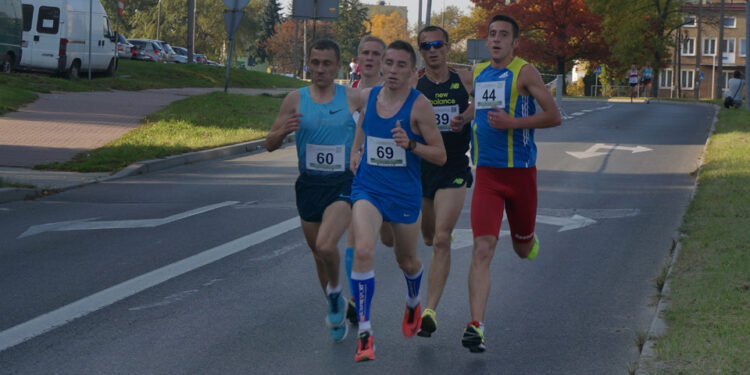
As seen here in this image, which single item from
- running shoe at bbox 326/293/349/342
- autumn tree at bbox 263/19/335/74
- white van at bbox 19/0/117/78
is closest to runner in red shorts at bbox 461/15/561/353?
running shoe at bbox 326/293/349/342

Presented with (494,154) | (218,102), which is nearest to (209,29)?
(218,102)

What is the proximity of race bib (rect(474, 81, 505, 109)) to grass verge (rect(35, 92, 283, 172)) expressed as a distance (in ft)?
35.5

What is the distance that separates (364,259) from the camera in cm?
574

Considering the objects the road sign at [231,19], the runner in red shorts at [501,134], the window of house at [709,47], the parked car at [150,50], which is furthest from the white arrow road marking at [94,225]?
the window of house at [709,47]

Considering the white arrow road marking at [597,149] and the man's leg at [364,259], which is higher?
the white arrow road marking at [597,149]

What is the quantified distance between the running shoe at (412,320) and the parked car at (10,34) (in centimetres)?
2483

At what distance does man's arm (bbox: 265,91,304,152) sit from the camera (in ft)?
20.0

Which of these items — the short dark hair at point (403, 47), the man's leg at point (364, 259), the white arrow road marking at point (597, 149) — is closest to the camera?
the man's leg at point (364, 259)

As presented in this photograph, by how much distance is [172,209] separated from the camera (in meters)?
12.2

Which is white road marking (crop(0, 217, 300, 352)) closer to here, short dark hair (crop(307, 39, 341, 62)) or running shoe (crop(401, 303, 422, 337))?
running shoe (crop(401, 303, 422, 337))

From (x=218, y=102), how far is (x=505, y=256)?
18720 mm

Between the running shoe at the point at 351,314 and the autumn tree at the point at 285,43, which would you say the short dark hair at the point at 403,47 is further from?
the autumn tree at the point at 285,43

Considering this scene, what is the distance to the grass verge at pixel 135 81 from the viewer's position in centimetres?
2535

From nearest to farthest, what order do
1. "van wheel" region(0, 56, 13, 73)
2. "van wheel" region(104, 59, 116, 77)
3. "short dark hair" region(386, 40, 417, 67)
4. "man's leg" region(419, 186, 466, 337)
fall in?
"short dark hair" region(386, 40, 417, 67) → "man's leg" region(419, 186, 466, 337) → "van wheel" region(0, 56, 13, 73) → "van wheel" region(104, 59, 116, 77)
